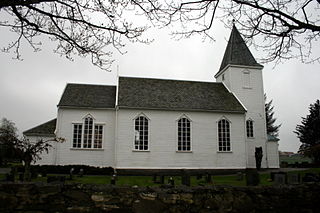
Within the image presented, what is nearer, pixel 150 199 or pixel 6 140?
pixel 150 199

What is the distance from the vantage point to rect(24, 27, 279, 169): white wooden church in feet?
77.6

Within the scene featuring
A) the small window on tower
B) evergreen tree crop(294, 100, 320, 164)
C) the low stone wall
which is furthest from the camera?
evergreen tree crop(294, 100, 320, 164)

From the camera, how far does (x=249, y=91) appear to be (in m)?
28.8

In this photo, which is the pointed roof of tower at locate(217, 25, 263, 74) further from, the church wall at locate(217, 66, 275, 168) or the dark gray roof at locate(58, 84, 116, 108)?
the dark gray roof at locate(58, 84, 116, 108)

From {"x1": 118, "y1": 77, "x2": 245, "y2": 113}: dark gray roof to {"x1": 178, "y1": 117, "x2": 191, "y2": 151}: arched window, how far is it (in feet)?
4.11

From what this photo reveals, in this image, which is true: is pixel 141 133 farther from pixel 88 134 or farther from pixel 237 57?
pixel 237 57

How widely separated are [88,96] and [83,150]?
5328mm

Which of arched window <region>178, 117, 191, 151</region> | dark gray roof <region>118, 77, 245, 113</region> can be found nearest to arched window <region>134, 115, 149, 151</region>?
dark gray roof <region>118, 77, 245, 113</region>

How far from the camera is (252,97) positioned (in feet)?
94.3

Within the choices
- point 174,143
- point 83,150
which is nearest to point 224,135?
point 174,143

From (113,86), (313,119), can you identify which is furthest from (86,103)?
(313,119)

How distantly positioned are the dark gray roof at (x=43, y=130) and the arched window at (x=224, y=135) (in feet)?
48.6

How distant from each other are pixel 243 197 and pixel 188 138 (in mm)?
19003

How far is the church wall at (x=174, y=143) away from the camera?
2353 centimetres
